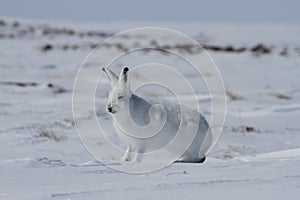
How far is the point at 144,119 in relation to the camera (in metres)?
6.09

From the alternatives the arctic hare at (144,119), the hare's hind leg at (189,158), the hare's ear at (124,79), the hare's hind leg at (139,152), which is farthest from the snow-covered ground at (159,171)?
the hare's ear at (124,79)

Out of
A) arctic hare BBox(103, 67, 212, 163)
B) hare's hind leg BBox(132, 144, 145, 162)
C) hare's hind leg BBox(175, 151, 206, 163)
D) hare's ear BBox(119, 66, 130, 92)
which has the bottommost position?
hare's hind leg BBox(175, 151, 206, 163)

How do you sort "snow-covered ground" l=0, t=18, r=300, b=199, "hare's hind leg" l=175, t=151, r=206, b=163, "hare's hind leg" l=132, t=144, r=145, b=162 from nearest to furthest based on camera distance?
"snow-covered ground" l=0, t=18, r=300, b=199, "hare's hind leg" l=132, t=144, r=145, b=162, "hare's hind leg" l=175, t=151, r=206, b=163

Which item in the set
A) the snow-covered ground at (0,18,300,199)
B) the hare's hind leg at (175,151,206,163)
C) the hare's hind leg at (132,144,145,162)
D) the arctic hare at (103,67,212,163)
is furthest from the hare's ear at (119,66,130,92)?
the hare's hind leg at (175,151,206,163)

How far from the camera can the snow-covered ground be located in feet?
14.8

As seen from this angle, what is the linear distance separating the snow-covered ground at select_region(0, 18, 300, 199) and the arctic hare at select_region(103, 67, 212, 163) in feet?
0.89

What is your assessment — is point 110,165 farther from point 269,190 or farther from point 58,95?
point 58,95

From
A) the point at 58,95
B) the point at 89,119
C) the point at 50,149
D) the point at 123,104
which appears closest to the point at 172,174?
the point at 123,104

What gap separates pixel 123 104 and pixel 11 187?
5.48 ft

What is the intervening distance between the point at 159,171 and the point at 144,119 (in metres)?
0.86

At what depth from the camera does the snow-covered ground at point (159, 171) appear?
451 cm

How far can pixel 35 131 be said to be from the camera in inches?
384

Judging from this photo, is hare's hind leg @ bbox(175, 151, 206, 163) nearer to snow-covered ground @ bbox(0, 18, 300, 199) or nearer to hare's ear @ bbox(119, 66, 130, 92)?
snow-covered ground @ bbox(0, 18, 300, 199)

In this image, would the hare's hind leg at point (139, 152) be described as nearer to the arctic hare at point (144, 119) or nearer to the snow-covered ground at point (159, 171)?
the arctic hare at point (144, 119)
